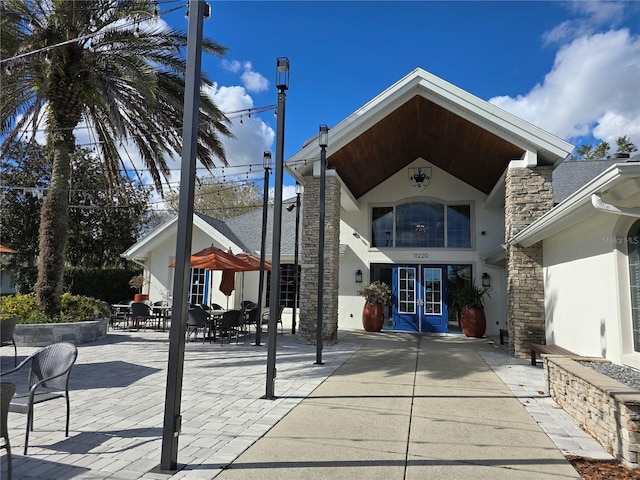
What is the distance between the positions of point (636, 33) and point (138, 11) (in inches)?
370

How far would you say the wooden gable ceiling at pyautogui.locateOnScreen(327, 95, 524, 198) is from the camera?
1054 cm

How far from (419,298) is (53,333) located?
1018 centimetres

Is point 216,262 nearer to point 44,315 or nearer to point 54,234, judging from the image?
point 54,234

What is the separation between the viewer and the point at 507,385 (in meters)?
6.55

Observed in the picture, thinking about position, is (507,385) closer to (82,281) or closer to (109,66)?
(109,66)

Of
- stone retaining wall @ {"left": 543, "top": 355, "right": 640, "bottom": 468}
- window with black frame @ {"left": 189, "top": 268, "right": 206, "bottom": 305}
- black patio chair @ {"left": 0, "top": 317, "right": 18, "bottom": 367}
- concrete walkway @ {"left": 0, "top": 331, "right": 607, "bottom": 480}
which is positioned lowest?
concrete walkway @ {"left": 0, "top": 331, "right": 607, "bottom": 480}

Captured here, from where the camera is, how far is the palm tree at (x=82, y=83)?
9016 millimetres

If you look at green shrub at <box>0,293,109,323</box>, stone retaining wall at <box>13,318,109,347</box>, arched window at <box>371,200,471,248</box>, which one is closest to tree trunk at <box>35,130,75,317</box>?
green shrub at <box>0,293,109,323</box>

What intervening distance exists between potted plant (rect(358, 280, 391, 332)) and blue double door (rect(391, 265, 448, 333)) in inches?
24.8

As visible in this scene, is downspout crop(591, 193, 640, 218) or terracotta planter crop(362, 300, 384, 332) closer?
downspout crop(591, 193, 640, 218)

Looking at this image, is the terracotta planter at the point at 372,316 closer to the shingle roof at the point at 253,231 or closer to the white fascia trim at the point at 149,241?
the shingle roof at the point at 253,231

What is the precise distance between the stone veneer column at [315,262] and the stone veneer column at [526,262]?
412 centimetres

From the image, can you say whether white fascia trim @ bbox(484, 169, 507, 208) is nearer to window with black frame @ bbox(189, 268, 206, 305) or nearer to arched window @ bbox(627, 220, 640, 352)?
arched window @ bbox(627, 220, 640, 352)

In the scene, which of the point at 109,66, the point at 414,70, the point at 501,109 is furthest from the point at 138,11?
the point at 501,109
